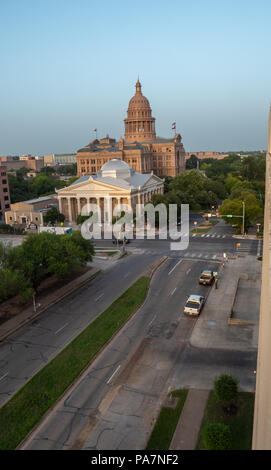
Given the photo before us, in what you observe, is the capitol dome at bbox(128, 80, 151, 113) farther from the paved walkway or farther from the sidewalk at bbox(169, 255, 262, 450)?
the paved walkway

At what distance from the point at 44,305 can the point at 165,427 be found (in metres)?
18.0

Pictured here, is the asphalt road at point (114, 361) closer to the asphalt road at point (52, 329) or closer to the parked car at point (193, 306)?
the asphalt road at point (52, 329)

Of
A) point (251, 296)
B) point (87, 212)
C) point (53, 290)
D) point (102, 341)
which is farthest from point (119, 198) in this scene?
point (102, 341)

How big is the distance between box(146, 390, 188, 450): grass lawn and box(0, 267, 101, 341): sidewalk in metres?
14.0

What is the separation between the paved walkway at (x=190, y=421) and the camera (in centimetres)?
1569

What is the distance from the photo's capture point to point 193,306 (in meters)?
29.3

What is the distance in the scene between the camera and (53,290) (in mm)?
35719

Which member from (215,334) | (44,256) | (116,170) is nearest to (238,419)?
(215,334)

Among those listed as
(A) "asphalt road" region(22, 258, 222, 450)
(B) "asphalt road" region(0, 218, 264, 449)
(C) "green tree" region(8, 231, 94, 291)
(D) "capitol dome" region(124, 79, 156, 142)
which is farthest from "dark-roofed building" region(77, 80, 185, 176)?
(A) "asphalt road" region(22, 258, 222, 450)

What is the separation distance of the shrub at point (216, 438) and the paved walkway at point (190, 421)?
1.20 meters

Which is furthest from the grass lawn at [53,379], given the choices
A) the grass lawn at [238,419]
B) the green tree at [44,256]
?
the grass lawn at [238,419]

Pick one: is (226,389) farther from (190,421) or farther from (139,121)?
(139,121)
